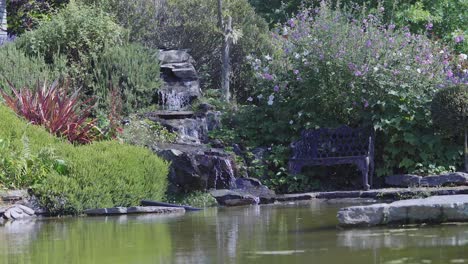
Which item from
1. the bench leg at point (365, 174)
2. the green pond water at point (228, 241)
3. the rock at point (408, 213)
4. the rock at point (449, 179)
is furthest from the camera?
the bench leg at point (365, 174)

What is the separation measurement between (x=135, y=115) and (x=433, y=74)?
17.1ft

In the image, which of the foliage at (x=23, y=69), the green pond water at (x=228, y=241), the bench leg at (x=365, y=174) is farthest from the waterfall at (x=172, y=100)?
the green pond water at (x=228, y=241)

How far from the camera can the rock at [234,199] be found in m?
11.9

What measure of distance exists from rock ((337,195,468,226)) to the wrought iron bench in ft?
19.4

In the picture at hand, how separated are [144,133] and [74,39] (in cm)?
324

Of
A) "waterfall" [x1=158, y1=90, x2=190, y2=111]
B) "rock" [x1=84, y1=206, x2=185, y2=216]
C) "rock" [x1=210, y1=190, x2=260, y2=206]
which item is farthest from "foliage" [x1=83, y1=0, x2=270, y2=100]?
"rock" [x1=84, y1=206, x2=185, y2=216]

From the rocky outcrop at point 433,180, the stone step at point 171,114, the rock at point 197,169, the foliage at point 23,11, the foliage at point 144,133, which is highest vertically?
the foliage at point 23,11

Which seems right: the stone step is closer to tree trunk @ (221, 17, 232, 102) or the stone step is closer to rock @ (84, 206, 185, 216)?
tree trunk @ (221, 17, 232, 102)

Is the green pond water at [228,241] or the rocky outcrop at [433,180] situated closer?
the green pond water at [228,241]

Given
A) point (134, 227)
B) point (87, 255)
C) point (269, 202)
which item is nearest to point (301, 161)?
point (269, 202)

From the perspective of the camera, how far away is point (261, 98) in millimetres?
15141

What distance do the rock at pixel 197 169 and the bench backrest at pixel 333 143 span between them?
1482 millimetres

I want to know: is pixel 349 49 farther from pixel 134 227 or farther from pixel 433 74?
pixel 134 227

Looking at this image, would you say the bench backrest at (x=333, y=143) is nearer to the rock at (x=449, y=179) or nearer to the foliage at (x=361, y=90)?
the foliage at (x=361, y=90)
